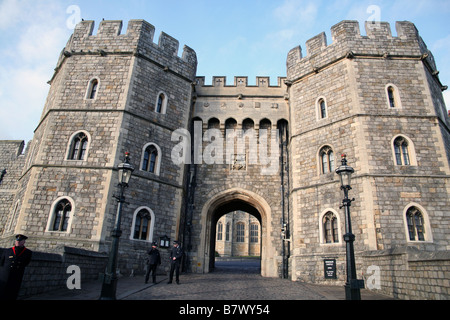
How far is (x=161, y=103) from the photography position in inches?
586

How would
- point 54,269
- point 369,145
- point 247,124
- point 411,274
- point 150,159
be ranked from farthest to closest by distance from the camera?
1. point 247,124
2. point 150,159
3. point 369,145
4. point 54,269
5. point 411,274

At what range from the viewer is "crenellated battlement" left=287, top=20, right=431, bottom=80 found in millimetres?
13664

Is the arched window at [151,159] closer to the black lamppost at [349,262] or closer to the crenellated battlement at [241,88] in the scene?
the crenellated battlement at [241,88]

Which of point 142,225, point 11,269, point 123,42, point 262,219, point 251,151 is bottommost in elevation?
point 11,269

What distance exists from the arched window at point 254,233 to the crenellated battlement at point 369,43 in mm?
37612

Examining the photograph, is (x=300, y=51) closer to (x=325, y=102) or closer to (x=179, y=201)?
(x=325, y=102)

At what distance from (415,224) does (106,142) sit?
1253cm

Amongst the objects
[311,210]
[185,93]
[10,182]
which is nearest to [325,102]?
[311,210]

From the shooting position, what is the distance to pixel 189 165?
1605 centimetres

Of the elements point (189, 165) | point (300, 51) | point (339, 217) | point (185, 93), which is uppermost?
point (300, 51)

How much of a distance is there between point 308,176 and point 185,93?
7.66m

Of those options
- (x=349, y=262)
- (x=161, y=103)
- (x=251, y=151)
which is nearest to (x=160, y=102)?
(x=161, y=103)

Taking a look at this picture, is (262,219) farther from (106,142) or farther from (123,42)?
(123,42)

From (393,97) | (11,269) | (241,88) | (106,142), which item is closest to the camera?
(11,269)
